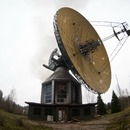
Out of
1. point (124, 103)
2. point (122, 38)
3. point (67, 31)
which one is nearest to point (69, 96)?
point (67, 31)

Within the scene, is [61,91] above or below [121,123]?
above

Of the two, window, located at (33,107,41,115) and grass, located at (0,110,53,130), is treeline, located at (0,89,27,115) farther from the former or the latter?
grass, located at (0,110,53,130)

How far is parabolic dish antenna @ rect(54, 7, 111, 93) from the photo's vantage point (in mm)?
38156

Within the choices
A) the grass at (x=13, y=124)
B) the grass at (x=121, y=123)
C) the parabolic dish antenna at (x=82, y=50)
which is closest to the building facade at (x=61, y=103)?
the parabolic dish antenna at (x=82, y=50)

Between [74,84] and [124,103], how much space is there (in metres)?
42.7

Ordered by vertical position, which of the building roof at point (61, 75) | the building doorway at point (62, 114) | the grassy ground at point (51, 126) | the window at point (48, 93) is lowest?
the grassy ground at point (51, 126)

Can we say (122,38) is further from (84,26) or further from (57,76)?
(57,76)

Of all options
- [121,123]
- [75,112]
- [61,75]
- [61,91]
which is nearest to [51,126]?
[121,123]

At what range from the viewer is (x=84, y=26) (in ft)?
157

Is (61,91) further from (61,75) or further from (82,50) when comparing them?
(82,50)

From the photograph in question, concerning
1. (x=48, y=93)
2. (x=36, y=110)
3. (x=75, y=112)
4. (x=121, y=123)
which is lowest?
(x=121, y=123)

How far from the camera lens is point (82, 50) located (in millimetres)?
43000

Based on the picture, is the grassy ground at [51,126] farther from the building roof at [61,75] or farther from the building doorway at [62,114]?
the building roof at [61,75]

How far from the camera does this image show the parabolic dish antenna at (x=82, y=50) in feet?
125
